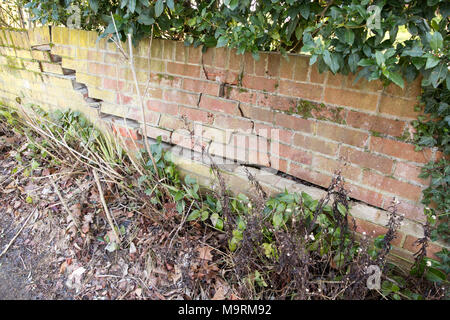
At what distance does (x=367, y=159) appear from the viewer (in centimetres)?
171

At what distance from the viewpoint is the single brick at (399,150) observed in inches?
61.1

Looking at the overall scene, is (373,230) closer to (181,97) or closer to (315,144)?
Answer: (315,144)

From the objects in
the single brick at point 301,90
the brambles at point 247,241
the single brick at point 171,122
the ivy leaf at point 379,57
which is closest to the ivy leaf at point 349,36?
the ivy leaf at point 379,57

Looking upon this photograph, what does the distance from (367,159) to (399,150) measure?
0.17m

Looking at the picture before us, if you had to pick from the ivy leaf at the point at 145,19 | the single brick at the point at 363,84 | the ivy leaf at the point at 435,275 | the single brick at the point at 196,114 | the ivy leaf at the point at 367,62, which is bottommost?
the ivy leaf at the point at 435,275

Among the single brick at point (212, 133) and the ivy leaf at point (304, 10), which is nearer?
the ivy leaf at point (304, 10)

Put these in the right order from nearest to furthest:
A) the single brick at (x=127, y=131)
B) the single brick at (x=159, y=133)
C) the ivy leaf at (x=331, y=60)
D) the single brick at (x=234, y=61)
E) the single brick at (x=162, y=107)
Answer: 1. the ivy leaf at (x=331, y=60)
2. the single brick at (x=234, y=61)
3. the single brick at (x=162, y=107)
4. the single brick at (x=159, y=133)
5. the single brick at (x=127, y=131)

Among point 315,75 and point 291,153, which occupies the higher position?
point 315,75

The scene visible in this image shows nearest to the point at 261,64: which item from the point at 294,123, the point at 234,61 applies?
the point at 234,61

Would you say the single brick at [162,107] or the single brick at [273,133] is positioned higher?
the single brick at [162,107]

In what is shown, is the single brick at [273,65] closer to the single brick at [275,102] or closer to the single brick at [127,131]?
the single brick at [275,102]

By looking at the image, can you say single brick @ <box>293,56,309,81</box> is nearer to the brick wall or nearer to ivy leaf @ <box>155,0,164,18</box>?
the brick wall
